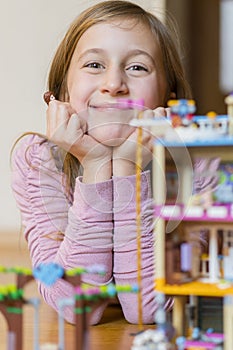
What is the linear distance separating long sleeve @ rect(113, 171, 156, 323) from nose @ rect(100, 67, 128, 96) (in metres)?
0.11

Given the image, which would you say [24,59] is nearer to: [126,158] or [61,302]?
[126,158]

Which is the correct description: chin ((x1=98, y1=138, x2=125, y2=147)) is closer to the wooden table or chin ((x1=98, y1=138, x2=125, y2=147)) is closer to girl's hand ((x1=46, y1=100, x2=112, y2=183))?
girl's hand ((x1=46, y1=100, x2=112, y2=183))

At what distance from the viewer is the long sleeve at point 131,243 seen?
1.03 meters

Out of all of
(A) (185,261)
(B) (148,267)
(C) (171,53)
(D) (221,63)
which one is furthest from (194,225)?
(D) (221,63)

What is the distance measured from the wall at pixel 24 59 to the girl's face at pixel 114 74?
0.71 metres

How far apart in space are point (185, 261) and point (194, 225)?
0.13 ft

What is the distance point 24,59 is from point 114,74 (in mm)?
849

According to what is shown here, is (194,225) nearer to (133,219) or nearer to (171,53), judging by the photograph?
(133,219)

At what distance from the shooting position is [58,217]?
43.6 inches

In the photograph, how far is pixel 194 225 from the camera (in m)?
0.81

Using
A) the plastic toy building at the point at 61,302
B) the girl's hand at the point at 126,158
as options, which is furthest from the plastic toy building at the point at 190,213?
the girl's hand at the point at 126,158

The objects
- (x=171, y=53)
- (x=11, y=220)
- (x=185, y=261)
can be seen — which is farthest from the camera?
(x=11, y=220)

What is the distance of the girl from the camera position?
1028mm

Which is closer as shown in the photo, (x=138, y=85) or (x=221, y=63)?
(x=138, y=85)
